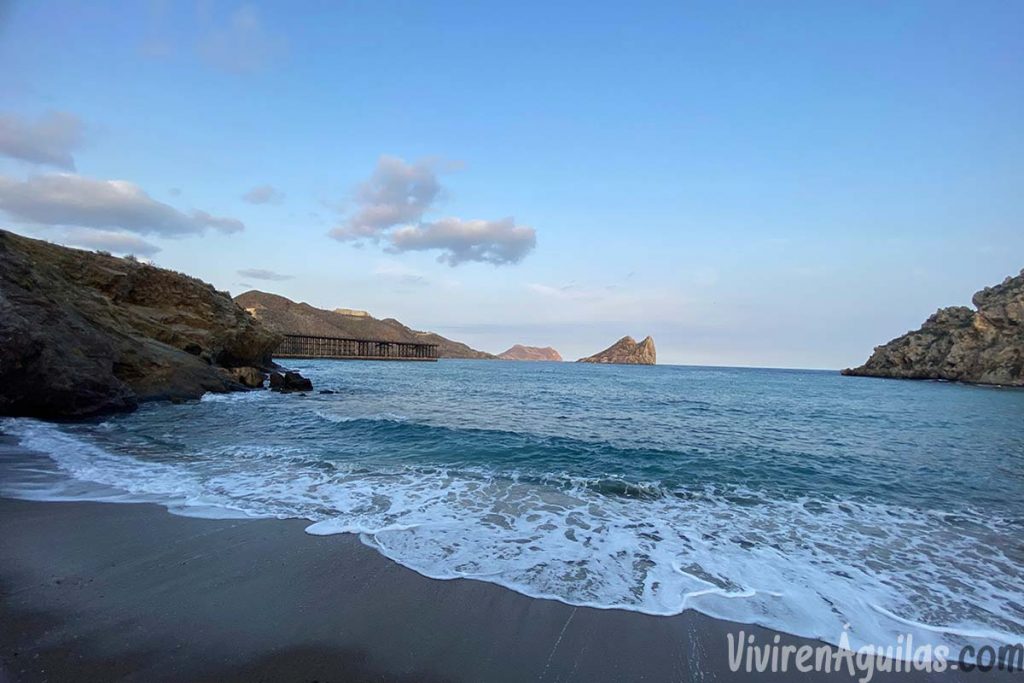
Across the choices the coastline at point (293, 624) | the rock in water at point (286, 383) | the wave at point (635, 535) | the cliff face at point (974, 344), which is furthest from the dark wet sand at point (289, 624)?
the cliff face at point (974, 344)

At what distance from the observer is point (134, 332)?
1952 cm

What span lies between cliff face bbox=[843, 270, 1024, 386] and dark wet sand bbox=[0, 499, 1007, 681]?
95.6m

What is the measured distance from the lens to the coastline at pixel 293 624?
10.5 feet

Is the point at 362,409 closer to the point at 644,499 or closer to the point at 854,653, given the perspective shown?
the point at 644,499

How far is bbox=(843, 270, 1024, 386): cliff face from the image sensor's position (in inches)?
2630

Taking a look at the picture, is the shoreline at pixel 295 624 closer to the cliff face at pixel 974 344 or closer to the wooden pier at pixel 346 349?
the wooden pier at pixel 346 349

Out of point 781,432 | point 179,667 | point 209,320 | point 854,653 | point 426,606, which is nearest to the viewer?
point 179,667

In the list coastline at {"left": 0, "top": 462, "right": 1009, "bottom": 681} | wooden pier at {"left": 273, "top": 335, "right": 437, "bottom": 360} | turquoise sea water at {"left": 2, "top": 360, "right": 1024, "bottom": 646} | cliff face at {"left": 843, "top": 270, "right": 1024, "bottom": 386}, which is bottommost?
turquoise sea water at {"left": 2, "top": 360, "right": 1024, "bottom": 646}

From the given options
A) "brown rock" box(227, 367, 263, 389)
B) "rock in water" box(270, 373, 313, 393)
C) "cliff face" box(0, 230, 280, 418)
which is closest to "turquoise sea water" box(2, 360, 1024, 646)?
"cliff face" box(0, 230, 280, 418)

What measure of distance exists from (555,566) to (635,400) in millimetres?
25680

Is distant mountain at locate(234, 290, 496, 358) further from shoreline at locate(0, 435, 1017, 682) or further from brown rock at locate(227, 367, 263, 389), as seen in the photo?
shoreline at locate(0, 435, 1017, 682)

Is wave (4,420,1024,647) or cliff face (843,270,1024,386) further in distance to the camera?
cliff face (843,270,1024,386)

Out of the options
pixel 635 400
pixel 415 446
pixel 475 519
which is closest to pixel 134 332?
pixel 415 446

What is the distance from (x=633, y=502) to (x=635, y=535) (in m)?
1.77
